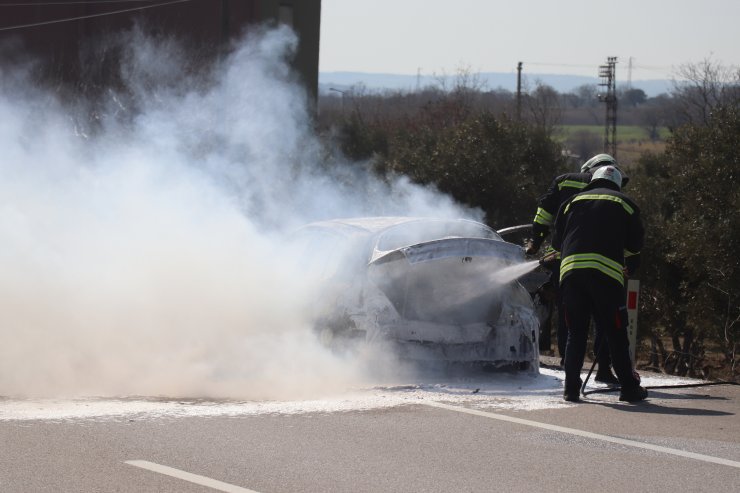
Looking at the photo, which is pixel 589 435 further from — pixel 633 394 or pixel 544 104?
pixel 544 104

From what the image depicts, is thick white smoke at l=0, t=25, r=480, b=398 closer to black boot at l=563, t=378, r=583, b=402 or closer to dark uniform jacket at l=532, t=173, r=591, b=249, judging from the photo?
black boot at l=563, t=378, r=583, b=402

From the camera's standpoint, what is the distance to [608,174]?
948 centimetres

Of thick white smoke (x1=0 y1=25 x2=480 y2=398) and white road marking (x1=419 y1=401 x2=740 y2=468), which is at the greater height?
thick white smoke (x1=0 y1=25 x2=480 y2=398)

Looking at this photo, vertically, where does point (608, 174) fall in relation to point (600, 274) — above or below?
above

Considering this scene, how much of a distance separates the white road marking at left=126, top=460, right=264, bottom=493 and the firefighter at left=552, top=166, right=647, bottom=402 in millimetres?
3839

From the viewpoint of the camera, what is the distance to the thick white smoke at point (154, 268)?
10039 millimetres

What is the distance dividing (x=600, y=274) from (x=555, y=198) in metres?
1.32

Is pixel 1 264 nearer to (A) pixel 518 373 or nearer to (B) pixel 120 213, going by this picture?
(B) pixel 120 213

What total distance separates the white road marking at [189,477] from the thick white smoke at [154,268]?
9.15 feet

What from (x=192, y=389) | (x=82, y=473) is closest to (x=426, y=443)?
(x=82, y=473)

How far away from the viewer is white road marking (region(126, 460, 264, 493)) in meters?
6.02

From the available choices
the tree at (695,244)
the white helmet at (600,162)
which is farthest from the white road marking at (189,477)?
the tree at (695,244)

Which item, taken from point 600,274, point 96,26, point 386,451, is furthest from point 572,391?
point 96,26

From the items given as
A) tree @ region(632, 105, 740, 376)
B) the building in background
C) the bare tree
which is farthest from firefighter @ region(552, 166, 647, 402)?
the bare tree
